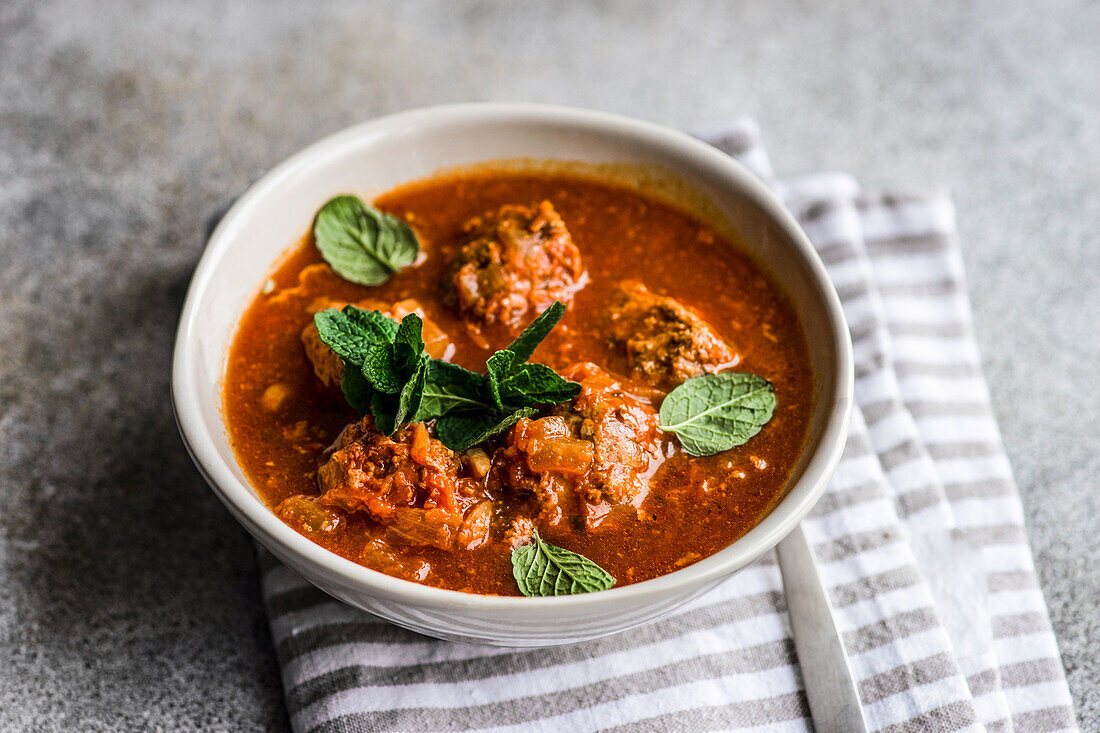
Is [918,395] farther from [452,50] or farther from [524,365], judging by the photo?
[452,50]

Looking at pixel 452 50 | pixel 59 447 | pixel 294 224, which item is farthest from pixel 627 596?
pixel 452 50

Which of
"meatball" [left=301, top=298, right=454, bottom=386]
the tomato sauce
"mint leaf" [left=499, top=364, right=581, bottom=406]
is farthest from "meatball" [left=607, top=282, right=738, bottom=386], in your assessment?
"meatball" [left=301, top=298, right=454, bottom=386]

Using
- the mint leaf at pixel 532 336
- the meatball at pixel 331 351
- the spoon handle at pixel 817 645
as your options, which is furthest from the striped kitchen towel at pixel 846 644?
the mint leaf at pixel 532 336

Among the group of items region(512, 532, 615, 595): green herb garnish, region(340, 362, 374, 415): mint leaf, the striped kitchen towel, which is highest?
region(340, 362, 374, 415): mint leaf

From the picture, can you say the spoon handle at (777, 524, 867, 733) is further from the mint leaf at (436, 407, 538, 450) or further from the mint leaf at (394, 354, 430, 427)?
the mint leaf at (394, 354, 430, 427)

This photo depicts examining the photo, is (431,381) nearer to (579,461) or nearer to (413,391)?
(413,391)

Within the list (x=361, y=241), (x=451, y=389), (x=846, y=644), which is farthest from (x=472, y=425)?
(x=846, y=644)

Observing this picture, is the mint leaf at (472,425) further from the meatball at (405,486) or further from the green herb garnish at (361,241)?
the green herb garnish at (361,241)
